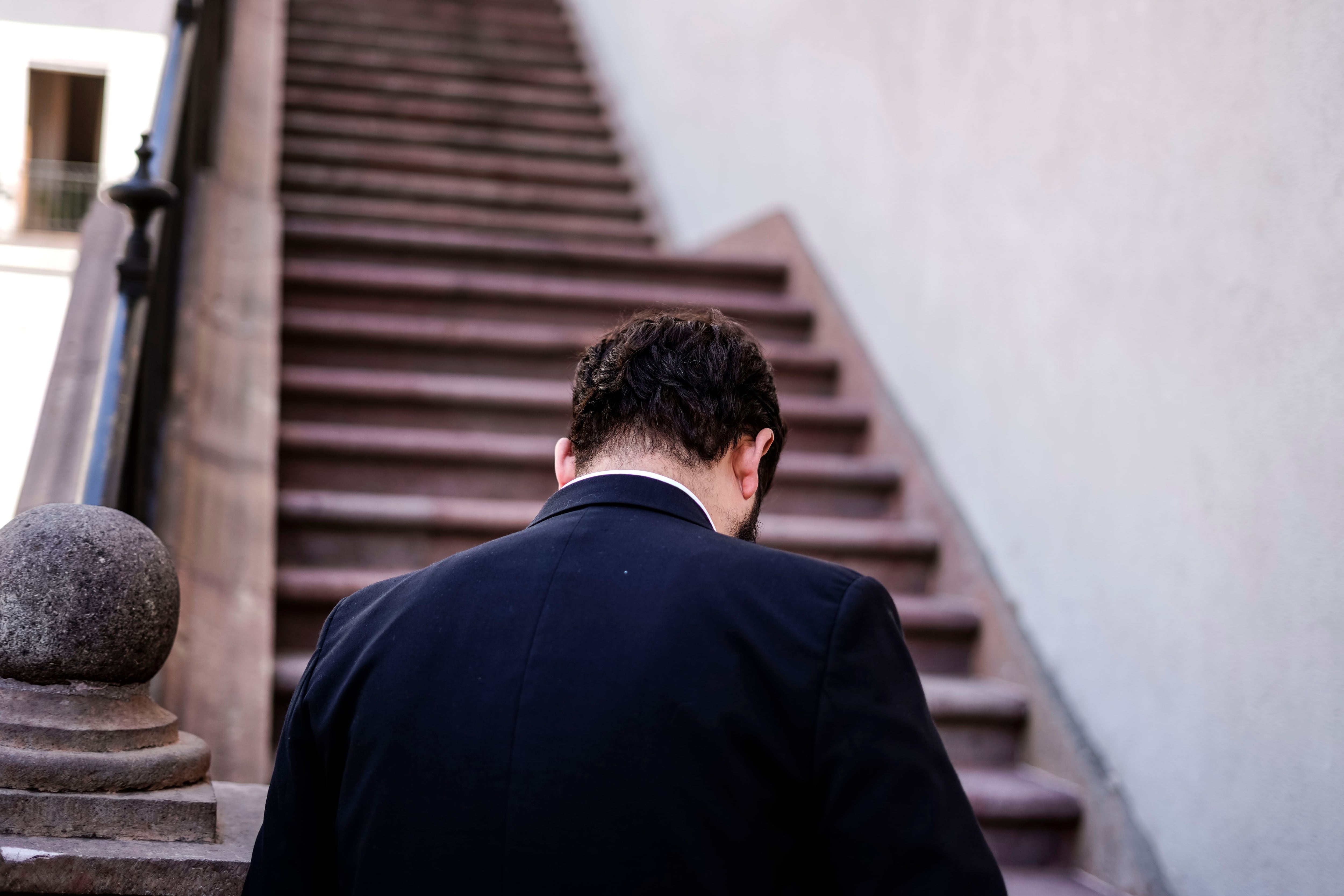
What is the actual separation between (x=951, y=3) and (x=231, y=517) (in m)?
2.62

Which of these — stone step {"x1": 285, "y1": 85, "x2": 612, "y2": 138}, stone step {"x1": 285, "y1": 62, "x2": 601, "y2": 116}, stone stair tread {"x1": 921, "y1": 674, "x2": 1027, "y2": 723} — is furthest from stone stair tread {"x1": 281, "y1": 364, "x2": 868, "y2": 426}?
stone step {"x1": 285, "y1": 62, "x2": 601, "y2": 116}

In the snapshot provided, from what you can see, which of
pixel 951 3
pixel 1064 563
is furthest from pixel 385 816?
pixel 951 3

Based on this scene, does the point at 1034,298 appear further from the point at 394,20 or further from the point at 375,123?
the point at 394,20

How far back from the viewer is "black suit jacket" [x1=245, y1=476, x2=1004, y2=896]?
41.4 inches

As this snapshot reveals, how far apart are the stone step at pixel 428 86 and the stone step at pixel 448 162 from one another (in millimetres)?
571

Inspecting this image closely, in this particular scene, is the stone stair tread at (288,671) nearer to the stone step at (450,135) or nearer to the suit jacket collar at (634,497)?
the suit jacket collar at (634,497)

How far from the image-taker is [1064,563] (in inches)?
116

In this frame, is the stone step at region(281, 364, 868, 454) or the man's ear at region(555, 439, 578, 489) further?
the stone step at region(281, 364, 868, 454)

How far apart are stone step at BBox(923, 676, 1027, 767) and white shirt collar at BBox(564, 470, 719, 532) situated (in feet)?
6.03

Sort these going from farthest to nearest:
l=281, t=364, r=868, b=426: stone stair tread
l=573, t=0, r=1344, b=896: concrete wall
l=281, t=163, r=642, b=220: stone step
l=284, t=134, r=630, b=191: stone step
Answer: l=284, t=134, r=630, b=191: stone step → l=281, t=163, r=642, b=220: stone step → l=281, t=364, r=868, b=426: stone stair tread → l=573, t=0, r=1344, b=896: concrete wall

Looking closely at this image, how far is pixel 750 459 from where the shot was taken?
1336mm

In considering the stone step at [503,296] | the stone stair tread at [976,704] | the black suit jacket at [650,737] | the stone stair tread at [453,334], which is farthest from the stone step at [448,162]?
the black suit jacket at [650,737]

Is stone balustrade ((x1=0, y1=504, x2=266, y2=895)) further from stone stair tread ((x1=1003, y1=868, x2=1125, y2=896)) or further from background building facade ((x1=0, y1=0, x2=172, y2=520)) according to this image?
stone stair tread ((x1=1003, y1=868, x2=1125, y2=896))

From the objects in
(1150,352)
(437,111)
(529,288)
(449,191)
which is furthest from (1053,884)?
(437,111)
